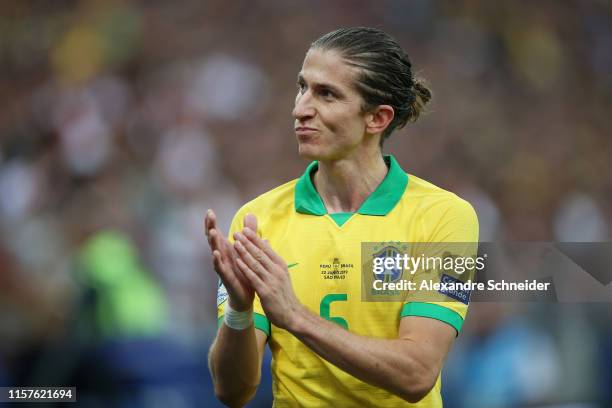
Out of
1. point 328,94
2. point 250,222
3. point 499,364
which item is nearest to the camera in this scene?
point 250,222

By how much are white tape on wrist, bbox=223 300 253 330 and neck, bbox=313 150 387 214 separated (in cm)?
50

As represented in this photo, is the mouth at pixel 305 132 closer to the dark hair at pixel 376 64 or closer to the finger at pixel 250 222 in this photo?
the dark hair at pixel 376 64

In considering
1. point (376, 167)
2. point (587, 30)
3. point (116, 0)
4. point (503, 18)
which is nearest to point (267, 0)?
point (116, 0)

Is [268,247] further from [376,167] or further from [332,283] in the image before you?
[376,167]

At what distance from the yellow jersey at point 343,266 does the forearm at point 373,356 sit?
162 millimetres

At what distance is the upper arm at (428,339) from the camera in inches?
112

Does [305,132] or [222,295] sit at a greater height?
[305,132]

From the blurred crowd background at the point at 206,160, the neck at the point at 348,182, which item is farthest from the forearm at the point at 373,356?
the blurred crowd background at the point at 206,160

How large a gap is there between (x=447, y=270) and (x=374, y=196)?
358 mm

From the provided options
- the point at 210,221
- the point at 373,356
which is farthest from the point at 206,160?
the point at 373,356

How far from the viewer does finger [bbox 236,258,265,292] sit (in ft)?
8.90

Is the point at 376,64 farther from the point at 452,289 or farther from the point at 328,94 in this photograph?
the point at 452,289

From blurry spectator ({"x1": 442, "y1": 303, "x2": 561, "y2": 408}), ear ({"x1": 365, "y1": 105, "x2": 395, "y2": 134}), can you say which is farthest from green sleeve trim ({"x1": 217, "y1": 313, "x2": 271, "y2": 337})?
blurry spectator ({"x1": 442, "y1": 303, "x2": 561, "y2": 408})

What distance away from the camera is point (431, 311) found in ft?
9.62
